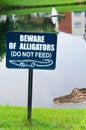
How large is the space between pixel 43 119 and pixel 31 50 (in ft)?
4.22

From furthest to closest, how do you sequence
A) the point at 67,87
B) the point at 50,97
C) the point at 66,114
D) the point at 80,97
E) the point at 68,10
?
the point at 68,10 < the point at 67,87 < the point at 50,97 < the point at 80,97 < the point at 66,114

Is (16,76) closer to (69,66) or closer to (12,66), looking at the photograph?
(69,66)

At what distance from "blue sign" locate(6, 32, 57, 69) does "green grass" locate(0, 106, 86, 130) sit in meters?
0.93

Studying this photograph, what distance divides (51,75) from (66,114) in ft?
26.4

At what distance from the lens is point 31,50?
936 centimetres

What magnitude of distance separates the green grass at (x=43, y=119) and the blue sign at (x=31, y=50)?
930 mm

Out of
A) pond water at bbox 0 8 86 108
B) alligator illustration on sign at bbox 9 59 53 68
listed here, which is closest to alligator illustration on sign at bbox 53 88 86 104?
pond water at bbox 0 8 86 108

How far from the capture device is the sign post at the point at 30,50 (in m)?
9.29

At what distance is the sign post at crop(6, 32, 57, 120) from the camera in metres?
9.29

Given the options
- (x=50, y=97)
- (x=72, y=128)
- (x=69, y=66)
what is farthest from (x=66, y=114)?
(x=69, y=66)

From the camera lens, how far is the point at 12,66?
9.41 metres

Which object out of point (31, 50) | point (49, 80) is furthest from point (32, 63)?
point (49, 80)

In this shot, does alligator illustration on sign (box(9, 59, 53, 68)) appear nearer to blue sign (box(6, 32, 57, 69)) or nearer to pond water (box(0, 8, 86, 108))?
blue sign (box(6, 32, 57, 69))

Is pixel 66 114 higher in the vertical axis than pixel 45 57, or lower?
lower
